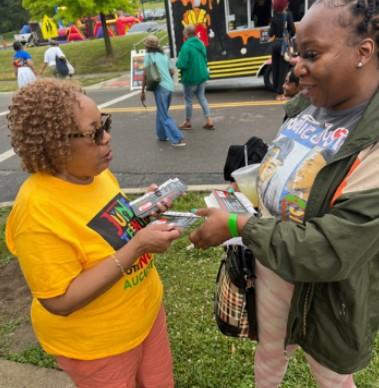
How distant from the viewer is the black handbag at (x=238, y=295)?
6.01 ft

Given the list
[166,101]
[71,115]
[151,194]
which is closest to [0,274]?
[151,194]

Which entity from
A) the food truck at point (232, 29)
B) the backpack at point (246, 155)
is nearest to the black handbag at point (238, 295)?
the backpack at point (246, 155)

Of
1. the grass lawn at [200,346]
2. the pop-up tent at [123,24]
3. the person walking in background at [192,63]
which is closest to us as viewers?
the grass lawn at [200,346]

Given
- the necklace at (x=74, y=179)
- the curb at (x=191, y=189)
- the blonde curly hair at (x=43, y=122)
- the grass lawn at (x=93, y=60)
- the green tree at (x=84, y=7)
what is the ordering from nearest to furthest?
the blonde curly hair at (x=43, y=122) → the necklace at (x=74, y=179) → the curb at (x=191, y=189) → the green tree at (x=84, y=7) → the grass lawn at (x=93, y=60)

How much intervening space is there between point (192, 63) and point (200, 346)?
19.0ft

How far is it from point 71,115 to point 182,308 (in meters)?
2.08

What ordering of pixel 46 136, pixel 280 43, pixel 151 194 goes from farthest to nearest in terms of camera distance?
pixel 280 43
pixel 151 194
pixel 46 136

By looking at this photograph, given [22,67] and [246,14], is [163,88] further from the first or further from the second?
[22,67]

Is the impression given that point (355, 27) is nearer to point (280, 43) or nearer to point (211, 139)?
point (211, 139)

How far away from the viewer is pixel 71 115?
4.58 feet

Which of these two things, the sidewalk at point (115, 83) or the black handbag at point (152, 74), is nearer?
the black handbag at point (152, 74)

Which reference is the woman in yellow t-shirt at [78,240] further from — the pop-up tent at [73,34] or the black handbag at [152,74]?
the pop-up tent at [73,34]

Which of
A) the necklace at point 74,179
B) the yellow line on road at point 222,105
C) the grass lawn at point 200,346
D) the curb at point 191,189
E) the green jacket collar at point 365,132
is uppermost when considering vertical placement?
the green jacket collar at point 365,132

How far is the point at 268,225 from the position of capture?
4.47 ft
